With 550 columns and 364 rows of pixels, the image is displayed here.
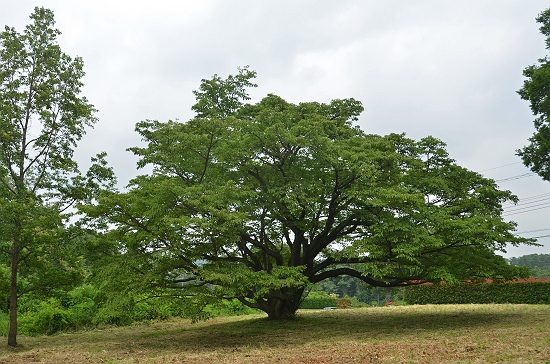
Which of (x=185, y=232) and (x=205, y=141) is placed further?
(x=205, y=141)

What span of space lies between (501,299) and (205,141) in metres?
17.5

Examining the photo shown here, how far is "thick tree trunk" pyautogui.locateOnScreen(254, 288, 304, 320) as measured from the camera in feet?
49.8

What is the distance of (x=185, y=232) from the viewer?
1141 centimetres

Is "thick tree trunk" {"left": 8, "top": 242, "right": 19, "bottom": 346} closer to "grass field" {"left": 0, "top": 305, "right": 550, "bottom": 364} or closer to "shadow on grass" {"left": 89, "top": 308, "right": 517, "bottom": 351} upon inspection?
"grass field" {"left": 0, "top": 305, "right": 550, "bottom": 364}

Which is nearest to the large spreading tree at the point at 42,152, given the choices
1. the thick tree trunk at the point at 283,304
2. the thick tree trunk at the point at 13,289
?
the thick tree trunk at the point at 13,289

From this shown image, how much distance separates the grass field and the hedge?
631 centimetres

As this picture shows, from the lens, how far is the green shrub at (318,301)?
97.0 feet

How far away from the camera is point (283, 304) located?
16.2m

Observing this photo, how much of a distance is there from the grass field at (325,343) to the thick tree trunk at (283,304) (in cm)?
50

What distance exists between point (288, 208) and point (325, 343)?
3776mm

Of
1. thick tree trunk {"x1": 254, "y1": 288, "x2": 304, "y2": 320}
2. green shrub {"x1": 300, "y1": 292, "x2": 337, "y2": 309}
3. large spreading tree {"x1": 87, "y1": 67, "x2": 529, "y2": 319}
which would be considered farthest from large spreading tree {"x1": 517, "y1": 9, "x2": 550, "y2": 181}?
green shrub {"x1": 300, "y1": 292, "x2": 337, "y2": 309}

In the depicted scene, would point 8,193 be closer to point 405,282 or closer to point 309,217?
point 309,217

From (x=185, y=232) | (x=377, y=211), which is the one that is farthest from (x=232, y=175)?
(x=377, y=211)

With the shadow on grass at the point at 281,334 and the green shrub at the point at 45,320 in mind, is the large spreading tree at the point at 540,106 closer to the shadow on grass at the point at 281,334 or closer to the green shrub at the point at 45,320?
the shadow on grass at the point at 281,334
